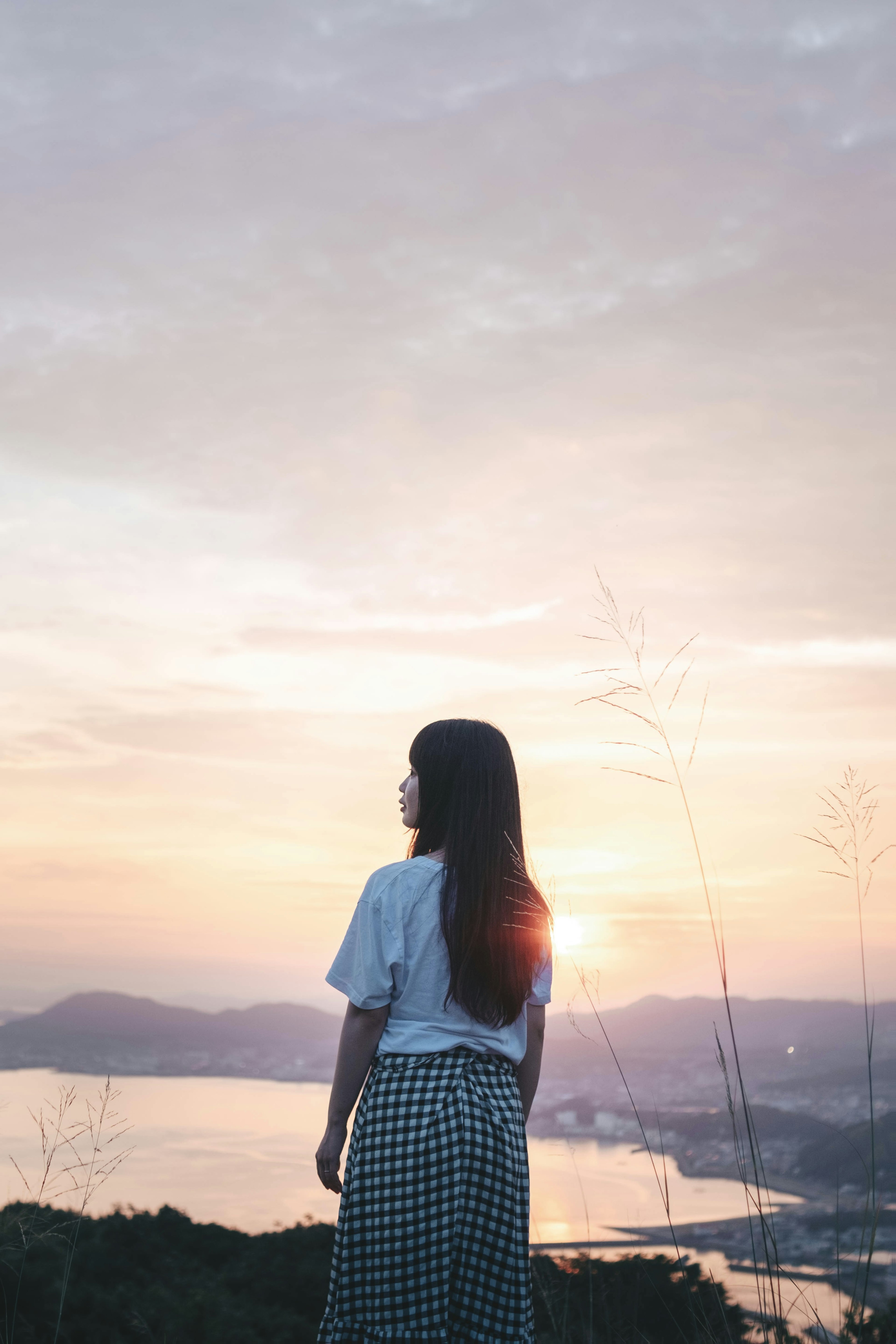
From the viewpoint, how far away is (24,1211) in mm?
3773

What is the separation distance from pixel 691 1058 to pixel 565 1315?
1.95 m

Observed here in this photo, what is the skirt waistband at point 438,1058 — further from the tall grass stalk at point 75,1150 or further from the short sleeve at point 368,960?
the tall grass stalk at point 75,1150

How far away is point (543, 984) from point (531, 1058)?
153 millimetres

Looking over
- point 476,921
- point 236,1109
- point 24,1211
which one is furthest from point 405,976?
point 236,1109

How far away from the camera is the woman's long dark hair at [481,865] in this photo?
1653 mm

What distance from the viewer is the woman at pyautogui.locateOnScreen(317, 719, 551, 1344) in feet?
5.01

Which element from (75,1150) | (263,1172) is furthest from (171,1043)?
(75,1150)

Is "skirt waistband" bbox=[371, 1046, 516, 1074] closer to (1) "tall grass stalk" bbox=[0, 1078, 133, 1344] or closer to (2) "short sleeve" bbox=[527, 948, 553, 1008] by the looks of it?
(2) "short sleeve" bbox=[527, 948, 553, 1008]

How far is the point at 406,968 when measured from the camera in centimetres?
166

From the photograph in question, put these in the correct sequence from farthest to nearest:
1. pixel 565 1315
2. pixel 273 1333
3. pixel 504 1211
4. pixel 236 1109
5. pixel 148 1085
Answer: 1. pixel 236 1109
2. pixel 148 1085
3. pixel 273 1333
4. pixel 565 1315
5. pixel 504 1211

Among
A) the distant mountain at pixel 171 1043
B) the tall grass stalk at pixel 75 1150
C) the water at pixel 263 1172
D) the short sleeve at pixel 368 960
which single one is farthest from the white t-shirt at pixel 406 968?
the distant mountain at pixel 171 1043

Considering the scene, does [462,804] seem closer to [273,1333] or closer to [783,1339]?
[783,1339]

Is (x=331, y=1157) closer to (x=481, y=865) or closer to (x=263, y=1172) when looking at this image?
(x=481, y=865)

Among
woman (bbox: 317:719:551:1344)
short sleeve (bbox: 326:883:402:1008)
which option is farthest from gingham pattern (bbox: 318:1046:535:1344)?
short sleeve (bbox: 326:883:402:1008)
